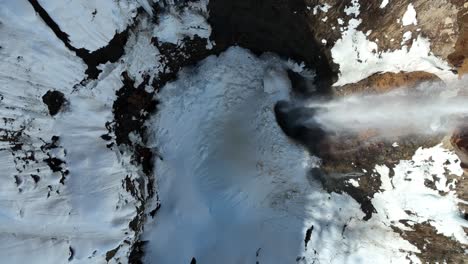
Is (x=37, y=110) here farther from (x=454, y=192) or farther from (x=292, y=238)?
(x=454, y=192)

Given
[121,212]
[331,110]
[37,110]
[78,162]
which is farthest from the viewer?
[331,110]

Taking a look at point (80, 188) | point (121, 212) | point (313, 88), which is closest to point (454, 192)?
point (313, 88)

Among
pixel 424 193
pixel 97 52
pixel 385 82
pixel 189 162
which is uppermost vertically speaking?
pixel 385 82

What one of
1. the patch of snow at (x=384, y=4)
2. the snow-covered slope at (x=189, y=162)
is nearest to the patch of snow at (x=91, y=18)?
the snow-covered slope at (x=189, y=162)

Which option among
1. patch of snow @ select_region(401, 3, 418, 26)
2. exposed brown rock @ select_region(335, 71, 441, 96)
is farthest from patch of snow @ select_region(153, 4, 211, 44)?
patch of snow @ select_region(401, 3, 418, 26)

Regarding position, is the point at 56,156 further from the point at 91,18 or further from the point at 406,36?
the point at 406,36

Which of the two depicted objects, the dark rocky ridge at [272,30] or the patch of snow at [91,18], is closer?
the patch of snow at [91,18]

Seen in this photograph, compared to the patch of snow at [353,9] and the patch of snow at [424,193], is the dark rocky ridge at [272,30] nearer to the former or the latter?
the patch of snow at [353,9]

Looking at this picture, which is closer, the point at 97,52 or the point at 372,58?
the point at 97,52

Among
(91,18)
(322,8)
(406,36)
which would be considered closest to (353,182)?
(406,36)
